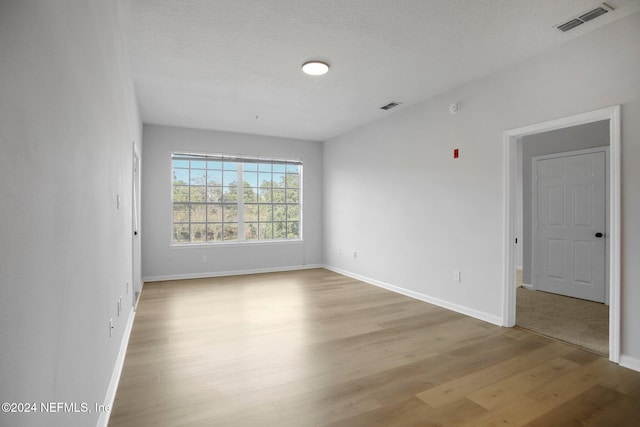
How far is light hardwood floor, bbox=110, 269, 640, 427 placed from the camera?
2.01m

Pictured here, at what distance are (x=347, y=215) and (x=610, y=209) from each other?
4.17 metres

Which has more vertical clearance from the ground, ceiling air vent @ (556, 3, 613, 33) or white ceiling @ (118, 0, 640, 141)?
ceiling air vent @ (556, 3, 613, 33)

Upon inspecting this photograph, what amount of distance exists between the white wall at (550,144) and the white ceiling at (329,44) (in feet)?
7.33

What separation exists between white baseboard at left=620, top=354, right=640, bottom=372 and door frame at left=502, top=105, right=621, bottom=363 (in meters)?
0.03

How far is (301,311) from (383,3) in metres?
3.35

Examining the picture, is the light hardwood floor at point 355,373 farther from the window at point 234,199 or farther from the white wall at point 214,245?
the window at point 234,199

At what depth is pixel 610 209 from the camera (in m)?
2.81

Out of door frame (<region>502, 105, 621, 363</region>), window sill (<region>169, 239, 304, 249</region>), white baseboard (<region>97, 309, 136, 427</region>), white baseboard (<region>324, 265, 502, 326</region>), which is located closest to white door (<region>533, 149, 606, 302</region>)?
door frame (<region>502, 105, 621, 363</region>)

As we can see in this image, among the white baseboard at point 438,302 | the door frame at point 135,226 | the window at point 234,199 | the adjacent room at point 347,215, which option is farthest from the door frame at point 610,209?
the window at point 234,199

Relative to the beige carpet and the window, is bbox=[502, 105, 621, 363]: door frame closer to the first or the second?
the beige carpet

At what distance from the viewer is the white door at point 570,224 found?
455 cm

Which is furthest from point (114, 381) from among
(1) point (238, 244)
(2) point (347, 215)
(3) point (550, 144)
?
(3) point (550, 144)

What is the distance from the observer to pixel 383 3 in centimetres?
247

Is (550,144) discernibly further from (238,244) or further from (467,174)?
(238,244)
